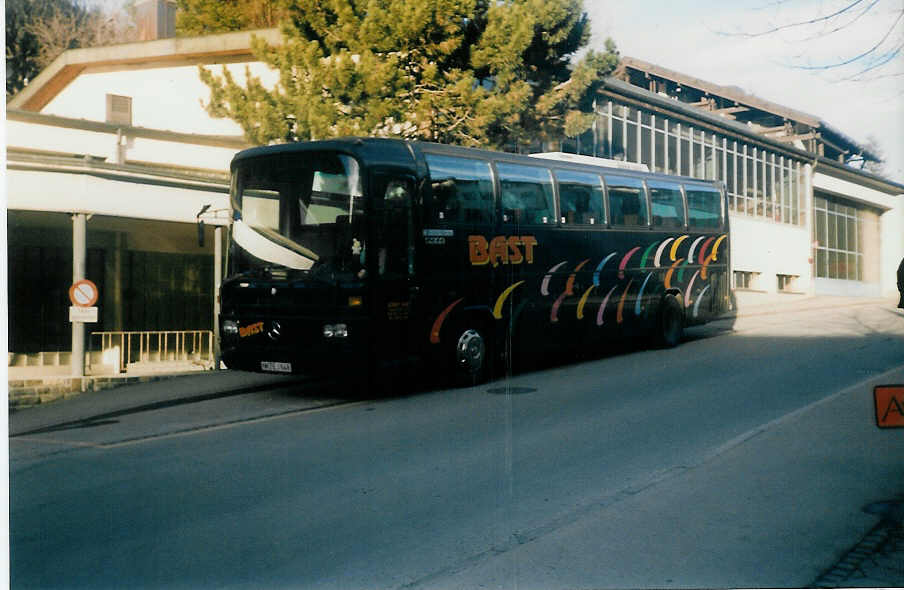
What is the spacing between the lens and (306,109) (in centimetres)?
1410

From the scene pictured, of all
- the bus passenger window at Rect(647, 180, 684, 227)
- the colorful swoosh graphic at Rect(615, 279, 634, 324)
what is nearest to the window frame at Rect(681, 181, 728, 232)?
the bus passenger window at Rect(647, 180, 684, 227)

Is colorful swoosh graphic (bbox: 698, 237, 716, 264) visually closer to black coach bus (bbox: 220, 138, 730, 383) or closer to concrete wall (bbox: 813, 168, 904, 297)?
black coach bus (bbox: 220, 138, 730, 383)

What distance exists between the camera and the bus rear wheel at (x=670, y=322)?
51.7ft

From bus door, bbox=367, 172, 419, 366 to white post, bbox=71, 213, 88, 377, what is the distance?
4094mm

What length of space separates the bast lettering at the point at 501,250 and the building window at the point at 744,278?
6.42m

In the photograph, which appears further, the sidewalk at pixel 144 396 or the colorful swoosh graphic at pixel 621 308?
the colorful swoosh graphic at pixel 621 308

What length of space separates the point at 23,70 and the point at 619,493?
28.9ft

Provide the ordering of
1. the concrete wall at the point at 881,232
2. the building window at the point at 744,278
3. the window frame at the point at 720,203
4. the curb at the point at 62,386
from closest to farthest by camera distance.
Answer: the concrete wall at the point at 881,232 → the curb at the point at 62,386 → the window frame at the point at 720,203 → the building window at the point at 744,278

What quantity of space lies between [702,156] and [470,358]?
5.06 m

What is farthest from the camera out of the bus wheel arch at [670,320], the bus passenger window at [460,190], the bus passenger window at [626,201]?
the bus wheel arch at [670,320]

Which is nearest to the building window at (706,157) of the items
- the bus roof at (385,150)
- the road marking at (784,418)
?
the bus roof at (385,150)

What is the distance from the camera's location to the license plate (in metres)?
11.1

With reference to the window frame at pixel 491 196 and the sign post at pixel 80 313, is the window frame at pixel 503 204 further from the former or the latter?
the sign post at pixel 80 313

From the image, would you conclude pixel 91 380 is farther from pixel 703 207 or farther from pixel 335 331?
pixel 703 207
